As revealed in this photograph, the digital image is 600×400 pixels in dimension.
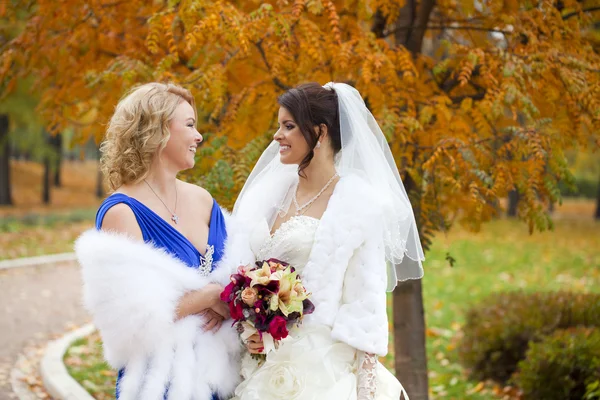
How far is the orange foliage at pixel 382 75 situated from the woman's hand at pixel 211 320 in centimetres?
111

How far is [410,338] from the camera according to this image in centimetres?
559

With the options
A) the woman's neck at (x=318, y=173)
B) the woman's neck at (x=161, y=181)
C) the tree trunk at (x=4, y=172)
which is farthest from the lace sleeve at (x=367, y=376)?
the tree trunk at (x=4, y=172)

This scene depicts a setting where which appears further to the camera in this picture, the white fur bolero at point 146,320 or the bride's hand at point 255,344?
the bride's hand at point 255,344

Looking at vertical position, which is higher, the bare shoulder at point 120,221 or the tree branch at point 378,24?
the tree branch at point 378,24

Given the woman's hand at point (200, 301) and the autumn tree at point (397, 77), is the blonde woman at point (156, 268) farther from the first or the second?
the autumn tree at point (397, 77)

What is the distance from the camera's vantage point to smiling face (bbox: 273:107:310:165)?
348 centimetres

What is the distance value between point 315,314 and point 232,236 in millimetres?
640

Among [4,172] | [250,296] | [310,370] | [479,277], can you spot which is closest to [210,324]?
[250,296]

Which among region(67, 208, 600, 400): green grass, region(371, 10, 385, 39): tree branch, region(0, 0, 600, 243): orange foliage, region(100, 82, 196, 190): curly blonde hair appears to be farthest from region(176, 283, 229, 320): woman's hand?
region(371, 10, 385, 39): tree branch

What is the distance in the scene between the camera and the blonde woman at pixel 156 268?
303 cm

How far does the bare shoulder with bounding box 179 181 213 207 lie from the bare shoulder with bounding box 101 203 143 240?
0.46 m

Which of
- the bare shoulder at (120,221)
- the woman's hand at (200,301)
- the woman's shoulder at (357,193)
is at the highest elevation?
the woman's shoulder at (357,193)

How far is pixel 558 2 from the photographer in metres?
5.22

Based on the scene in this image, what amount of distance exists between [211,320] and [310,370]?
55cm
